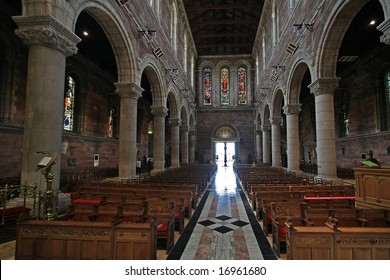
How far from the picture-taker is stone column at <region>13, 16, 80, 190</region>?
5785 mm

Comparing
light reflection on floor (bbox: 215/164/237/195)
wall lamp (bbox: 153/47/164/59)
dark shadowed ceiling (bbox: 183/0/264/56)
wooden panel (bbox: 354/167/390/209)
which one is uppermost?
dark shadowed ceiling (bbox: 183/0/264/56)

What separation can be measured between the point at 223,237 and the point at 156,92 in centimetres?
1286

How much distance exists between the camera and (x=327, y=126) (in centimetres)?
1044

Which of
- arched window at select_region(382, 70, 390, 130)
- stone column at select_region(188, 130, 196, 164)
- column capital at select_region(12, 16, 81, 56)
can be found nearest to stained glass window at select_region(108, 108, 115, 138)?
stone column at select_region(188, 130, 196, 164)

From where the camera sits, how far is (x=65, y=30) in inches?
248

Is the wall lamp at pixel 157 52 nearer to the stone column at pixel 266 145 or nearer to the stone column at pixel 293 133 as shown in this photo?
the stone column at pixel 293 133

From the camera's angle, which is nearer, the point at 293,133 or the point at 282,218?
the point at 282,218

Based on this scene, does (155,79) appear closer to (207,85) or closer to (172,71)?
(172,71)

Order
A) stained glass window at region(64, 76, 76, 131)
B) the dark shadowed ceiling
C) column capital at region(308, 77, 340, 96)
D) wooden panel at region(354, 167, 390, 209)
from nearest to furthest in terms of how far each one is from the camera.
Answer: wooden panel at region(354, 167, 390, 209) < column capital at region(308, 77, 340, 96) < stained glass window at region(64, 76, 76, 131) < the dark shadowed ceiling

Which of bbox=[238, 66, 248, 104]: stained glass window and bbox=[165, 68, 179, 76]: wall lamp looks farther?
bbox=[238, 66, 248, 104]: stained glass window

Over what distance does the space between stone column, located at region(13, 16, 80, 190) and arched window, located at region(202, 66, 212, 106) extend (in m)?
29.2

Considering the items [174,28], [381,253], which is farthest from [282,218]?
[174,28]

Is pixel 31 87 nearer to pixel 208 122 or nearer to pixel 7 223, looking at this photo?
pixel 7 223

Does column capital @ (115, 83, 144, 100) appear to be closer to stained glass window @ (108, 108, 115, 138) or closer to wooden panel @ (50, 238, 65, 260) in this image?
wooden panel @ (50, 238, 65, 260)
